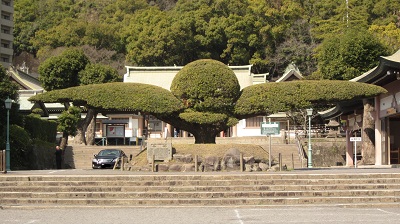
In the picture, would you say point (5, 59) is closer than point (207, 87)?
No

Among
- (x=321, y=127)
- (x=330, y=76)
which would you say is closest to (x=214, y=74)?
(x=330, y=76)

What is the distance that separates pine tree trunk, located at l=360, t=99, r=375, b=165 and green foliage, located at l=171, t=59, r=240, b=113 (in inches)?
509

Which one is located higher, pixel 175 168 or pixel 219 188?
pixel 175 168

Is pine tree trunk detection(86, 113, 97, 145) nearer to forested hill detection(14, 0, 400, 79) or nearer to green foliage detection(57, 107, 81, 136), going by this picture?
green foliage detection(57, 107, 81, 136)

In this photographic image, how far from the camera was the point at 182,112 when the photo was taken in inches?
1239

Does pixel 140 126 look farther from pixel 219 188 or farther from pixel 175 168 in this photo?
pixel 219 188

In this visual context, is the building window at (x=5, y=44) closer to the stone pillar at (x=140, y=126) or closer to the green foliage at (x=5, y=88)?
the stone pillar at (x=140, y=126)

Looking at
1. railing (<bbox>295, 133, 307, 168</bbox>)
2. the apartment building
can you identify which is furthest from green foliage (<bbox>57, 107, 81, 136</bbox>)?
the apartment building

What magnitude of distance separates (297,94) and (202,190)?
10.1m

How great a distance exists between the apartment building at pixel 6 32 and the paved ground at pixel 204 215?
6828 cm

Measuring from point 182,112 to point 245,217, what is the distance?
1384cm

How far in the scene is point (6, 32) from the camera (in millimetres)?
87438

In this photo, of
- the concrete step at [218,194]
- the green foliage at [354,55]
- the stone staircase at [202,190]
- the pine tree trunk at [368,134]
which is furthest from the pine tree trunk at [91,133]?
the concrete step at [218,194]

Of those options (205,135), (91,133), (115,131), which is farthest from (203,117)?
(115,131)
